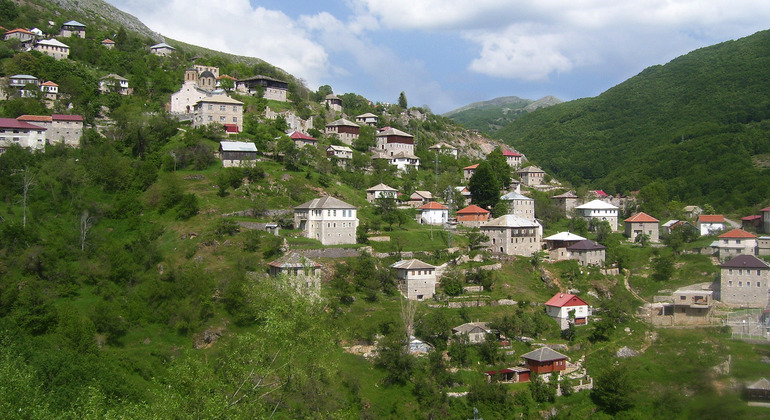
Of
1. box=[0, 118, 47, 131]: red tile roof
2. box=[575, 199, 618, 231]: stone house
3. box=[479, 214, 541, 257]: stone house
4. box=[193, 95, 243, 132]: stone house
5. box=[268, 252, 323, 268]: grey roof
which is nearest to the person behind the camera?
box=[268, 252, 323, 268]: grey roof

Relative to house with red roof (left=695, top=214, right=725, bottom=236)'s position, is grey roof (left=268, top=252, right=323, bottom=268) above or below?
below

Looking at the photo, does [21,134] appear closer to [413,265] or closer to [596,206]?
[413,265]

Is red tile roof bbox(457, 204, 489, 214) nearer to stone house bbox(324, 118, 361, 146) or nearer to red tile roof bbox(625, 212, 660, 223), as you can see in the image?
red tile roof bbox(625, 212, 660, 223)

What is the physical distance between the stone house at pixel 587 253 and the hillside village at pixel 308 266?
0.18 m

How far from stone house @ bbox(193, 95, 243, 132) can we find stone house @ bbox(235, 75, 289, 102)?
39.7 feet

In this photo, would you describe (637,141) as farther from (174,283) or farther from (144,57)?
(174,283)

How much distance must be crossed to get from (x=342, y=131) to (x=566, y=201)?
2821 centimetres

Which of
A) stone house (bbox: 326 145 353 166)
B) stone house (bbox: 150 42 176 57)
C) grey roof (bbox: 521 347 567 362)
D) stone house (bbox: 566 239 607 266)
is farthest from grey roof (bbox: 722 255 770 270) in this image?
stone house (bbox: 150 42 176 57)

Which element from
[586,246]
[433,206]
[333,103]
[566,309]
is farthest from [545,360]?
[333,103]

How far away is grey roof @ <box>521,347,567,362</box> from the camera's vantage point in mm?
37125

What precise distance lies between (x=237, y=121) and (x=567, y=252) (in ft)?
117

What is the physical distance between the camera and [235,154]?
55406 millimetres

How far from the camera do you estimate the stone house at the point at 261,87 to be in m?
76.4

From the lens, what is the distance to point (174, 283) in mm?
39469
